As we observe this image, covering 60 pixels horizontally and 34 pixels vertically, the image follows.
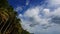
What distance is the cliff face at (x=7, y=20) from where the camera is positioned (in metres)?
43.1

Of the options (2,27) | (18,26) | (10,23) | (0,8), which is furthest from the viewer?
(18,26)

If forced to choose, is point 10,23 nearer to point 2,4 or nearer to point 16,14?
point 16,14

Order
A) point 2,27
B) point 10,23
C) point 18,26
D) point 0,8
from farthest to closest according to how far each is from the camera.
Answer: point 18,26 < point 10,23 < point 2,27 < point 0,8

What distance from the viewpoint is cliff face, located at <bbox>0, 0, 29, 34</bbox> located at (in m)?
43.1

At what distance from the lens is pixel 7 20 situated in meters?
45.8

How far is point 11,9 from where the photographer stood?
48.0 meters

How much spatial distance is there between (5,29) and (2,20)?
16.6 ft

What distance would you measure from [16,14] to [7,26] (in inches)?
166

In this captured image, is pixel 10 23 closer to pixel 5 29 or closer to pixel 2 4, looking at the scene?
pixel 5 29

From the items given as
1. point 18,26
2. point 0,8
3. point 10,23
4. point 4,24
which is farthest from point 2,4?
point 18,26

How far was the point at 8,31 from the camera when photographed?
50562mm

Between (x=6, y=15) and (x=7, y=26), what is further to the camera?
(x=7, y=26)

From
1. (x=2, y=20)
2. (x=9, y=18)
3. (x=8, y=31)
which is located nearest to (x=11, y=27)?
(x=8, y=31)

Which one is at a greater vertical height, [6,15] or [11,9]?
[11,9]
